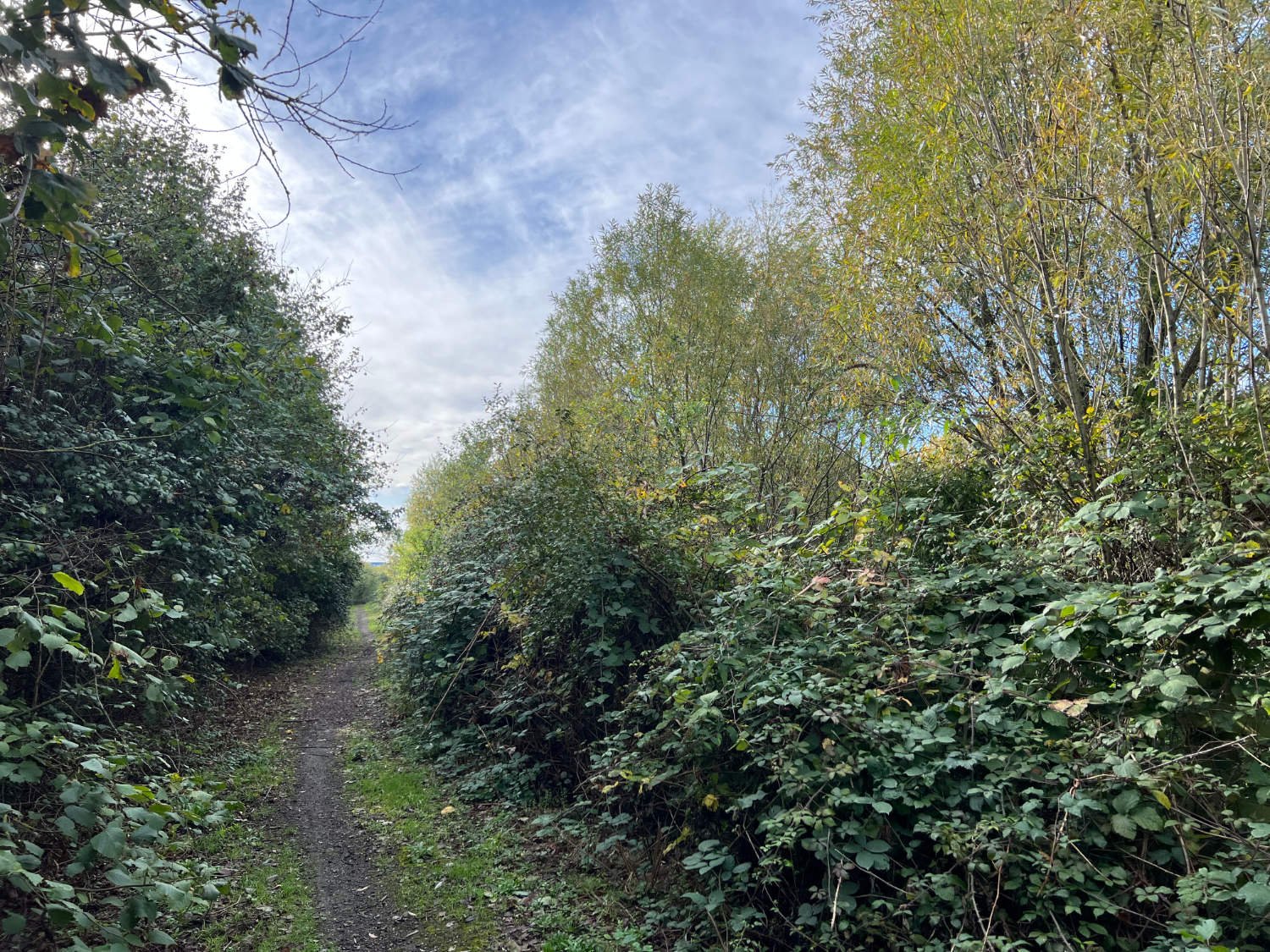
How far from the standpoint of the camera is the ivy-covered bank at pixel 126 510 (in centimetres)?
342

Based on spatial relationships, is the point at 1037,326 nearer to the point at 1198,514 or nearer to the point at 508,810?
the point at 1198,514

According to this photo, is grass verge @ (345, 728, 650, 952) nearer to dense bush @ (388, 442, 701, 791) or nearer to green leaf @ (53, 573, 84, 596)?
dense bush @ (388, 442, 701, 791)

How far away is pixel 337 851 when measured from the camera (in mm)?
6648

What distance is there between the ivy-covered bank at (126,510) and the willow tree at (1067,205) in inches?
251

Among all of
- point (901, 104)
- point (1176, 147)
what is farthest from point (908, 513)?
point (901, 104)

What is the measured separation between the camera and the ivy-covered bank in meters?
3.42

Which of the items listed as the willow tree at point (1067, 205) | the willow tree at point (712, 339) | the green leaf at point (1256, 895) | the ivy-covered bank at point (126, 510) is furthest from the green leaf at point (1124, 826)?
the willow tree at point (712, 339)

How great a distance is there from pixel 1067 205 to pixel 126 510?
897 cm

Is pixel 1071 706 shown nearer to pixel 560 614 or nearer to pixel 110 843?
pixel 110 843

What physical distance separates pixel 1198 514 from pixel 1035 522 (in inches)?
46.0

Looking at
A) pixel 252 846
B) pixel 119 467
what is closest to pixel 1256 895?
pixel 252 846

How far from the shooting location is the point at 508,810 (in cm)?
738

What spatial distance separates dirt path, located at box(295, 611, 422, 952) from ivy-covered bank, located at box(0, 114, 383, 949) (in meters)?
1.04

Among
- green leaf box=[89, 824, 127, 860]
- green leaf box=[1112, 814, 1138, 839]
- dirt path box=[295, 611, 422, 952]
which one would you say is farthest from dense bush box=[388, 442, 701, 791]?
green leaf box=[89, 824, 127, 860]
